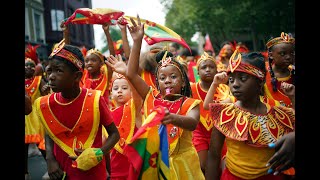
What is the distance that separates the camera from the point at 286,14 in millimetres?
27875

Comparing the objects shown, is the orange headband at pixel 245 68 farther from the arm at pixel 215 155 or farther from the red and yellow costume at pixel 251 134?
the arm at pixel 215 155

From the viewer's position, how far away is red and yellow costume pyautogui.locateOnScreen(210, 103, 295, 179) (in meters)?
4.07

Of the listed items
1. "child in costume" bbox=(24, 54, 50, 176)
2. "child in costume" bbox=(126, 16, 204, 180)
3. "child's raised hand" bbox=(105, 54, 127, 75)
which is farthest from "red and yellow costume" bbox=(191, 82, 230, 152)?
"child in costume" bbox=(24, 54, 50, 176)

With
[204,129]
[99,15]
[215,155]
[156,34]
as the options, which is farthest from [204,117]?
[215,155]

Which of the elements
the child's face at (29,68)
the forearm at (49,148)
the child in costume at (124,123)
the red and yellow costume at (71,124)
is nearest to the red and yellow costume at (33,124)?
the child's face at (29,68)

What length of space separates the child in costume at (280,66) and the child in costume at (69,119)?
93.4 inches

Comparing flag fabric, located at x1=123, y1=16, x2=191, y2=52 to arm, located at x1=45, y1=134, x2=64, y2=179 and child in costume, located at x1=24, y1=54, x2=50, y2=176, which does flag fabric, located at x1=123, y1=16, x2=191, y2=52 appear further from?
child in costume, located at x1=24, y1=54, x2=50, y2=176

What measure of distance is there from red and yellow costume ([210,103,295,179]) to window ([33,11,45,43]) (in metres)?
33.5

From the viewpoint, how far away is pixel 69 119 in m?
4.37

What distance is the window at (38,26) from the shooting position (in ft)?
119
